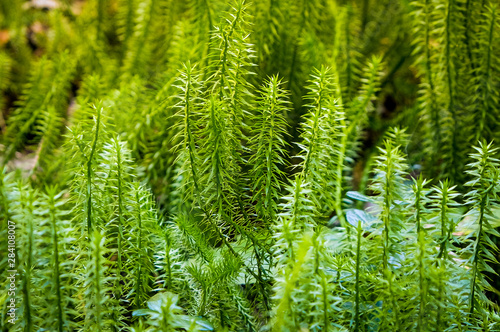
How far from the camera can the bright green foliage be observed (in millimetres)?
699

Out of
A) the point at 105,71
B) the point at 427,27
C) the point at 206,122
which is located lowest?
the point at 105,71

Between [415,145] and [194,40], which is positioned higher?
[194,40]

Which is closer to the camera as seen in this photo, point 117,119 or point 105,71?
point 117,119

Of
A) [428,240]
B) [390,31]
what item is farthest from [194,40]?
[390,31]

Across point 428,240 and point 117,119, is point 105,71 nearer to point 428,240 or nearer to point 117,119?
point 117,119

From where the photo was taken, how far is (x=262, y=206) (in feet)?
2.68

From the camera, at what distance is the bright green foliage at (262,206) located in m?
0.70

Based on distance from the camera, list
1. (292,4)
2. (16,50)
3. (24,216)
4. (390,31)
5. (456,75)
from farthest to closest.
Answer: (16,50), (390,31), (292,4), (456,75), (24,216)

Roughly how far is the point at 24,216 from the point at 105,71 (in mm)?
1087

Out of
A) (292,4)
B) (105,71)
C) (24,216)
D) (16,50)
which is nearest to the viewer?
(24,216)

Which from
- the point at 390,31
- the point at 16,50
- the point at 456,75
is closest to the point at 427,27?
the point at 456,75

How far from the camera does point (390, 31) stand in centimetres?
175

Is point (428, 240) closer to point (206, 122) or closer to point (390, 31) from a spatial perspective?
point (206, 122)

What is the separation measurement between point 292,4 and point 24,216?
40.8 inches
